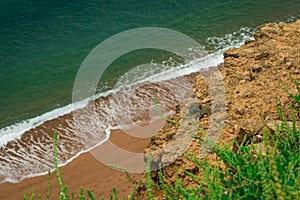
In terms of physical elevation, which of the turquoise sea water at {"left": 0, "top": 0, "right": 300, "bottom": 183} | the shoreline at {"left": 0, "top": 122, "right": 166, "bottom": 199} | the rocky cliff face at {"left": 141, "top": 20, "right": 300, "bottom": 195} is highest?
the rocky cliff face at {"left": 141, "top": 20, "right": 300, "bottom": 195}

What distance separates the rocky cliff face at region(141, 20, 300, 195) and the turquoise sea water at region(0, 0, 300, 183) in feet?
18.9

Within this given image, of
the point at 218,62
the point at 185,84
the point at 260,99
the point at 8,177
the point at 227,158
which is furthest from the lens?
the point at 218,62

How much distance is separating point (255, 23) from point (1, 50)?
9.31 m

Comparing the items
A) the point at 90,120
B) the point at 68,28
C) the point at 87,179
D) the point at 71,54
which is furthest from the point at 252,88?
the point at 68,28

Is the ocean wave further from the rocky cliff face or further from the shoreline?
the rocky cliff face

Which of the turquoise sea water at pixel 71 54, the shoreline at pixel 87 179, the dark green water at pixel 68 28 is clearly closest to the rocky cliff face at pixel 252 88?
the shoreline at pixel 87 179

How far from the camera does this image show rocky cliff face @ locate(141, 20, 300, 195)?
377cm

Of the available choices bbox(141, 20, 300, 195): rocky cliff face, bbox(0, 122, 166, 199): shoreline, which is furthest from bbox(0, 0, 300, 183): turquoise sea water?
bbox(141, 20, 300, 195): rocky cliff face

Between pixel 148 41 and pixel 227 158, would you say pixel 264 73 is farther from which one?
pixel 148 41

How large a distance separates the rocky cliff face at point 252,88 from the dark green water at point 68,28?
7.90m

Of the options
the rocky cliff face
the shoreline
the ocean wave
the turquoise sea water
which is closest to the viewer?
the rocky cliff face

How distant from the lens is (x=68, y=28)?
51.6 ft

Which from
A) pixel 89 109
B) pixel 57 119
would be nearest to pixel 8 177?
pixel 57 119

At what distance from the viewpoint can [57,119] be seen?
11164 mm
